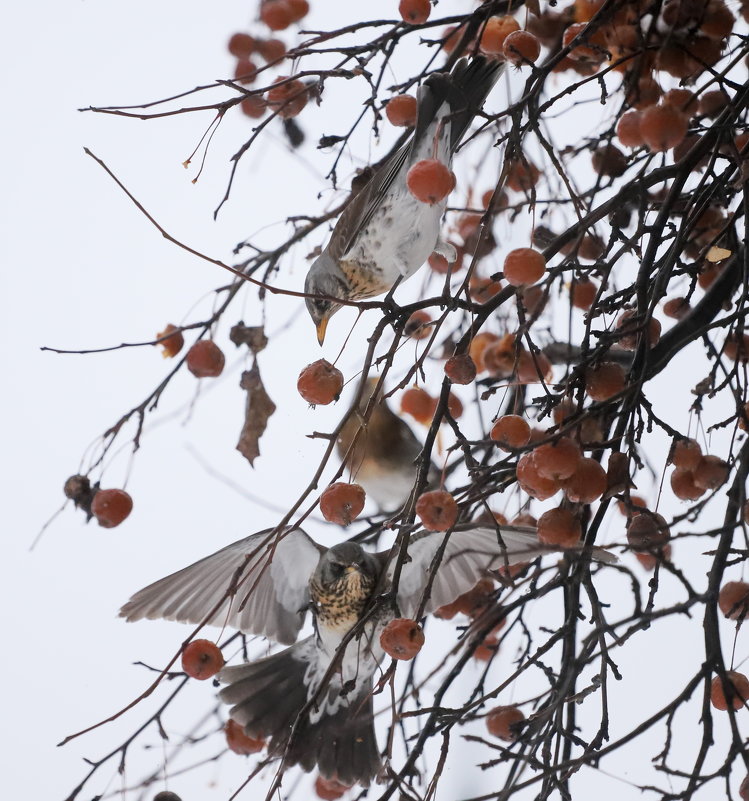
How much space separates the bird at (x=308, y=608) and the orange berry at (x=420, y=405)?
174 mm

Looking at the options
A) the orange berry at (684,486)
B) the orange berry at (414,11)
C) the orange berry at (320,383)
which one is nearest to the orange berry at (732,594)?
the orange berry at (684,486)

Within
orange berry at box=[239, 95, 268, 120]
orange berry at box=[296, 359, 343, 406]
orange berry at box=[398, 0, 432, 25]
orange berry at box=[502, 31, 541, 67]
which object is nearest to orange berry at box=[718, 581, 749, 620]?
orange berry at box=[296, 359, 343, 406]

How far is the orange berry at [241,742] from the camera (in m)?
1.11

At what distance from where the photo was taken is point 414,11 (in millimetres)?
896

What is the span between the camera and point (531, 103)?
739 mm

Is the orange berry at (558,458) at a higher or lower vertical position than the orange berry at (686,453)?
lower

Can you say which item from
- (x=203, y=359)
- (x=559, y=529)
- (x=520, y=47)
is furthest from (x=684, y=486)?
(x=203, y=359)

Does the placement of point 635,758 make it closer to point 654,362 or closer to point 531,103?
point 654,362

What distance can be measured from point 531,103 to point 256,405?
0.50 metres

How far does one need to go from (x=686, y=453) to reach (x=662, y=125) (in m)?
0.30

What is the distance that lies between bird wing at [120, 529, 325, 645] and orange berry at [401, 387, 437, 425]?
8.7 inches

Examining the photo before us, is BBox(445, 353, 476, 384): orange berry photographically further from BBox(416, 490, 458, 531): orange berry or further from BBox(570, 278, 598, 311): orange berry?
BBox(570, 278, 598, 311): orange berry

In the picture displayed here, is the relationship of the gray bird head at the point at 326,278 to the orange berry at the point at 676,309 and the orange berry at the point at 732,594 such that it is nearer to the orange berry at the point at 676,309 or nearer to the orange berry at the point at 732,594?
the orange berry at the point at 676,309

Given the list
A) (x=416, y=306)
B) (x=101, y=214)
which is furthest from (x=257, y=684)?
(x=101, y=214)
